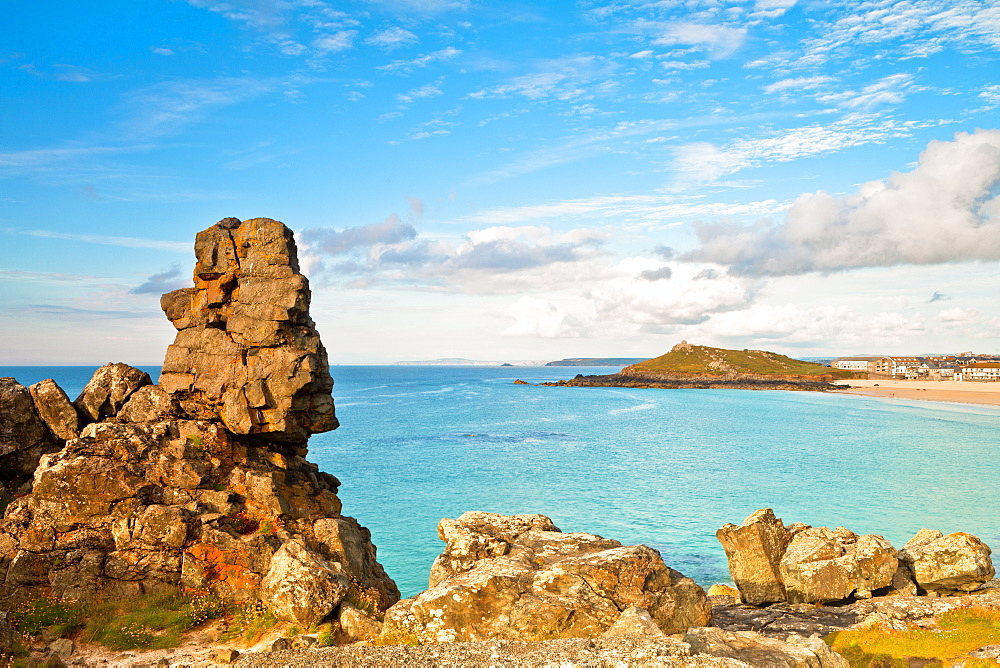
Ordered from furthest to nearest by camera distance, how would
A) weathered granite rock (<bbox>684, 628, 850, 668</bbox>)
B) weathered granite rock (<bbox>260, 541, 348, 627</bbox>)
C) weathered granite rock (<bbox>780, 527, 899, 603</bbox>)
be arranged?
1. weathered granite rock (<bbox>780, 527, 899, 603</bbox>)
2. weathered granite rock (<bbox>260, 541, 348, 627</bbox>)
3. weathered granite rock (<bbox>684, 628, 850, 668</bbox>)

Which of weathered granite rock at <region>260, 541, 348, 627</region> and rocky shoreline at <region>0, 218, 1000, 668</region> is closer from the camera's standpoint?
rocky shoreline at <region>0, 218, 1000, 668</region>

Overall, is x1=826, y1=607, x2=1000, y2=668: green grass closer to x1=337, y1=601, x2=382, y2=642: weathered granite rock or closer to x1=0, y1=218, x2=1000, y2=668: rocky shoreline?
x1=0, y1=218, x2=1000, y2=668: rocky shoreline

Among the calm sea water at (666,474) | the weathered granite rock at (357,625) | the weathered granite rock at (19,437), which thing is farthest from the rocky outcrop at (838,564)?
the weathered granite rock at (19,437)

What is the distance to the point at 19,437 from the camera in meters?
21.0

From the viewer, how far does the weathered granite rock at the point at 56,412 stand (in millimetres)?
21531

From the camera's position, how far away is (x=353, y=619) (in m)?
15.6

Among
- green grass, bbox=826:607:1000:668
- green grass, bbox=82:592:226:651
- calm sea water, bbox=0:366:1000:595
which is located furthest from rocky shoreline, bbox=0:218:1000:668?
calm sea water, bbox=0:366:1000:595

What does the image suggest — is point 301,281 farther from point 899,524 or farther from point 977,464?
point 977,464

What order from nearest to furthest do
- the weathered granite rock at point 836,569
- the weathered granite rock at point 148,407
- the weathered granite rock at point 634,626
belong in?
the weathered granite rock at point 634,626 < the weathered granite rock at point 148,407 < the weathered granite rock at point 836,569

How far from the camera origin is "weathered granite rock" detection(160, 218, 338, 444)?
21922 millimetres

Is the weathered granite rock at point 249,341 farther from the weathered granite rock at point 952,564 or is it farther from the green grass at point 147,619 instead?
the weathered granite rock at point 952,564

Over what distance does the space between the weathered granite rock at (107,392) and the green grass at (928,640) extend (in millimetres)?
26447

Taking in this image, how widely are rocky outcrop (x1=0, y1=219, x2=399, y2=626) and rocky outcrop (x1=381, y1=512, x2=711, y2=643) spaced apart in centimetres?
Answer: 389

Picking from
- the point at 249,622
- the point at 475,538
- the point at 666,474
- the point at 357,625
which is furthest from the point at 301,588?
the point at 666,474
